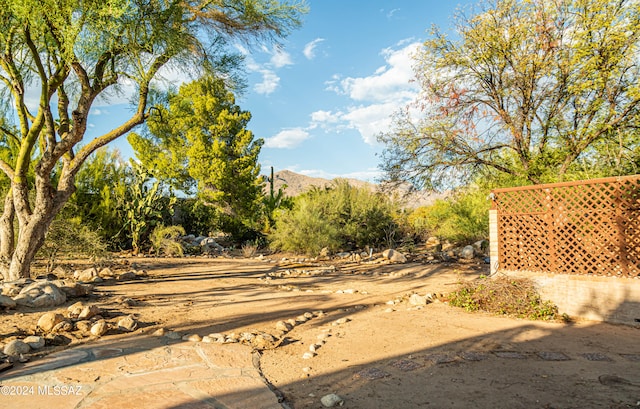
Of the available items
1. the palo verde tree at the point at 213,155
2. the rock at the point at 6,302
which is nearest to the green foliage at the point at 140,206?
the palo verde tree at the point at 213,155

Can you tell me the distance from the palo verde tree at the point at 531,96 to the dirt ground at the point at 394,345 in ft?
12.5

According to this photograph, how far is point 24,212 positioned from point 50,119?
5.75ft

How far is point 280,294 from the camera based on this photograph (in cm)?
704

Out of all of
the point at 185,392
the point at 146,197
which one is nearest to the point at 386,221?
the point at 146,197

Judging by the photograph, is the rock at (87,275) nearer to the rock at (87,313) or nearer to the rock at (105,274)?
the rock at (105,274)

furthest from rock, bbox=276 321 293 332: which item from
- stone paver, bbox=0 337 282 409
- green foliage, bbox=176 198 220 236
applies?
green foliage, bbox=176 198 220 236

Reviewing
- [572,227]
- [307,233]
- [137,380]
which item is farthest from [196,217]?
[137,380]

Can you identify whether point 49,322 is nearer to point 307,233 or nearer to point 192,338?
point 192,338

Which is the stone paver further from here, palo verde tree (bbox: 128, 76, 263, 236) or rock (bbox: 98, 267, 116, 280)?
palo verde tree (bbox: 128, 76, 263, 236)

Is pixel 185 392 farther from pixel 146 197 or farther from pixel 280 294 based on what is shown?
pixel 146 197

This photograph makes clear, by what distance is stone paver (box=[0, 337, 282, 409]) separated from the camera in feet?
8.77

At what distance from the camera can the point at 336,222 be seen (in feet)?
49.7

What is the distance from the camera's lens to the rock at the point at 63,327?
4131mm

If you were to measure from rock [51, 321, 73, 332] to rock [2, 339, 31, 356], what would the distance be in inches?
22.2
